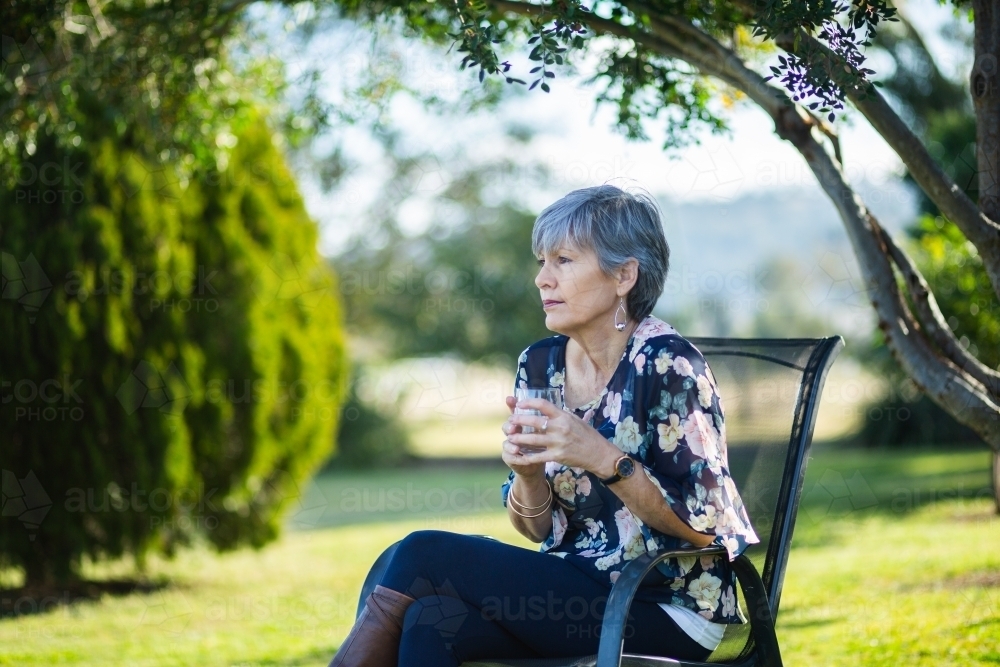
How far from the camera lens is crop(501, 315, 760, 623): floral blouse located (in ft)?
6.80

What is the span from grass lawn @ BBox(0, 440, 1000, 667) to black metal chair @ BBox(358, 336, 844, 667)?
1.23m

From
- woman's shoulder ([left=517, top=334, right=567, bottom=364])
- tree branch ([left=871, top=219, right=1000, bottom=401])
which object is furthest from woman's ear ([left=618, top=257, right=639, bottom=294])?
tree branch ([left=871, top=219, right=1000, bottom=401])

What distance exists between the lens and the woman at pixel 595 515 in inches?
80.7

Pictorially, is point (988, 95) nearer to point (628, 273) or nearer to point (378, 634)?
point (628, 273)

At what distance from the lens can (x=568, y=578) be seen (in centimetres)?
214

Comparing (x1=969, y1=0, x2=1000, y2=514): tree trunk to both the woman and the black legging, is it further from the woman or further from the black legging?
the black legging

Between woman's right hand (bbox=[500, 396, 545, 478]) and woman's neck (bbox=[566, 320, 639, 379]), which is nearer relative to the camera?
woman's right hand (bbox=[500, 396, 545, 478])

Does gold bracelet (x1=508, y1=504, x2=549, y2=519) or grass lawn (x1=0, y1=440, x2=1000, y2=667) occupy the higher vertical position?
gold bracelet (x1=508, y1=504, x2=549, y2=519)

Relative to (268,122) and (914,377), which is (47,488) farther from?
(914,377)

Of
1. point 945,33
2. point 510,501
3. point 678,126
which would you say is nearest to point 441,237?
point 945,33

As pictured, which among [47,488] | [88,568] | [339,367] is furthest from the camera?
[339,367]

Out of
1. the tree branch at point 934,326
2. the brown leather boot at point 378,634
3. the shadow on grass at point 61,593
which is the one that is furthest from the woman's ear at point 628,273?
the shadow on grass at point 61,593

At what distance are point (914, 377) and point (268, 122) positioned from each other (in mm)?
5002

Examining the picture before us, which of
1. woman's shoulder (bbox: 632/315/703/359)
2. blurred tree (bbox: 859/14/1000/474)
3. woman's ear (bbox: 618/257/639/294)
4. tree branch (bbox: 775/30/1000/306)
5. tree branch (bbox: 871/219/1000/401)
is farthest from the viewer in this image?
blurred tree (bbox: 859/14/1000/474)
